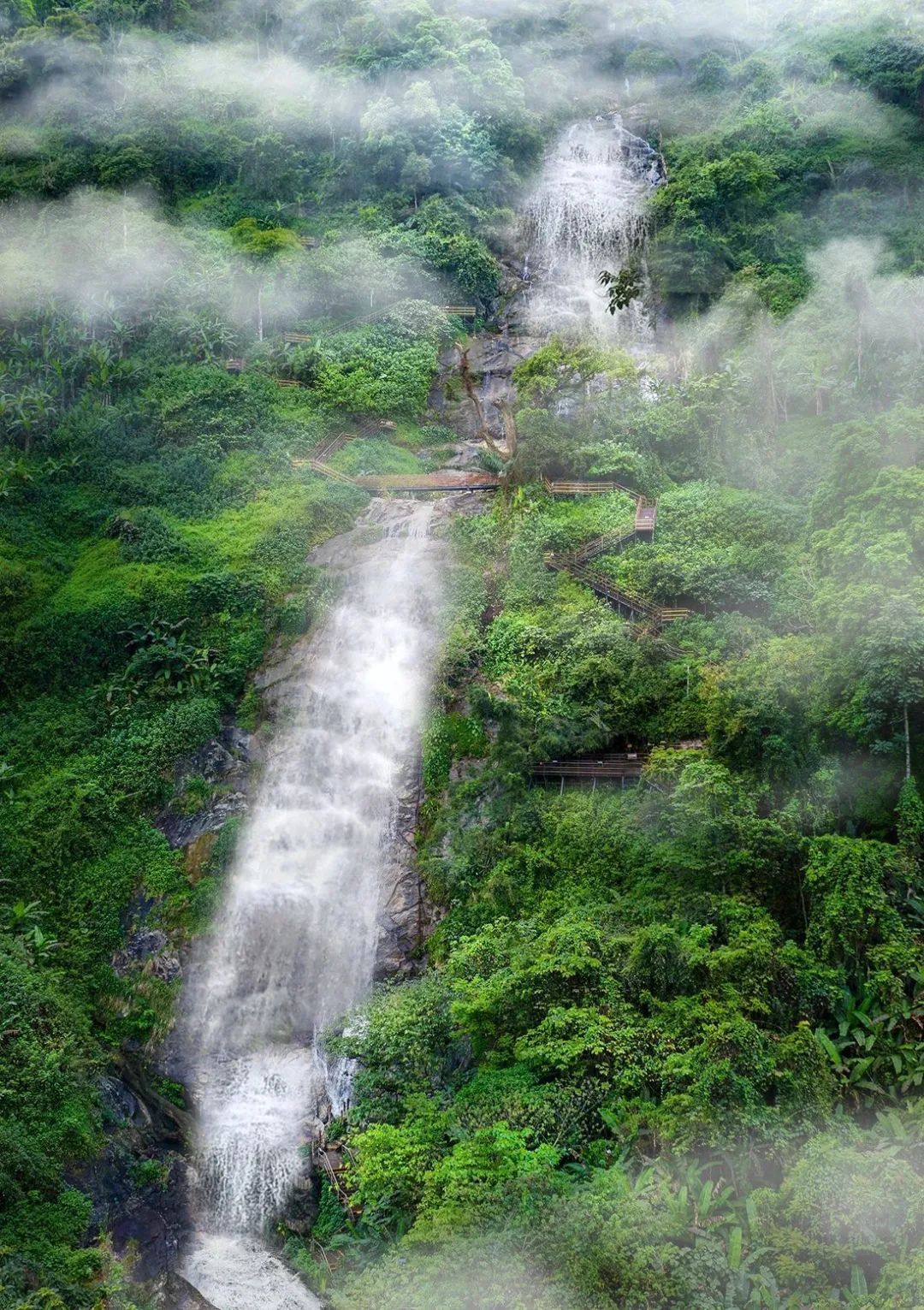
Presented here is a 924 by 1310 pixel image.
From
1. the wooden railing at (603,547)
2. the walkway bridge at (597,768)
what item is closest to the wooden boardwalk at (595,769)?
the walkway bridge at (597,768)

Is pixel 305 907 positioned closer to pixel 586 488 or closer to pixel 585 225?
pixel 586 488

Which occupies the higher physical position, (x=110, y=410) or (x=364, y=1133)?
(x=110, y=410)

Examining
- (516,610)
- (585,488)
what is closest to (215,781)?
(516,610)

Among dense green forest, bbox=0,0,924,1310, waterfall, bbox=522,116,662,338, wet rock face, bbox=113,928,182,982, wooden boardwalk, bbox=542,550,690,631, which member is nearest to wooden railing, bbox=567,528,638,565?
wooden boardwalk, bbox=542,550,690,631

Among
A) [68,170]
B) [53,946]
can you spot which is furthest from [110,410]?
[53,946]

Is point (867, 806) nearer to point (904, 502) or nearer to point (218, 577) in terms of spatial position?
point (904, 502)

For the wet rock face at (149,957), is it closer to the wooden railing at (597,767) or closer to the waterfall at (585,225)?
the wooden railing at (597,767)
